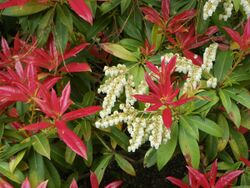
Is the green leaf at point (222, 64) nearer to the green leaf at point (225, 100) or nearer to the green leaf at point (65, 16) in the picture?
the green leaf at point (225, 100)

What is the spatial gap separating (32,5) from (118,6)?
1.17ft

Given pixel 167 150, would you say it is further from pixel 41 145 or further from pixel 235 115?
pixel 41 145

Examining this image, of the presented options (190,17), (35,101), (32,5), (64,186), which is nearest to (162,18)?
(190,17)

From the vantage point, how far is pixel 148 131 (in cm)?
136

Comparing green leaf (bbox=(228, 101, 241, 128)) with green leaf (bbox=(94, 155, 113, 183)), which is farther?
green leaf (bbox=(94, 155, 113, 183))

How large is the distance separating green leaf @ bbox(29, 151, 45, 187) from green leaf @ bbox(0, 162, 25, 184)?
37 mm

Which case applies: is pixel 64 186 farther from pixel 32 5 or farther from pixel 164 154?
pixel 32 5

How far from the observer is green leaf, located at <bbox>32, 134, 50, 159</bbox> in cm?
139

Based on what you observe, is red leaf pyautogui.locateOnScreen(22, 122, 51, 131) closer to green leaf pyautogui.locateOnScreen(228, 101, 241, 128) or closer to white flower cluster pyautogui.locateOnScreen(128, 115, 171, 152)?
white flower cluster pyautogui.locateOnScreen(128, 115, 171, 152)

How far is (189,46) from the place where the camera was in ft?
5.46

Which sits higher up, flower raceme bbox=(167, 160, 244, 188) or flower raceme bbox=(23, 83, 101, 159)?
flower raceme bbox=(23, 83, 101, 159)

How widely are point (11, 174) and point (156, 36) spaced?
26.3 inches

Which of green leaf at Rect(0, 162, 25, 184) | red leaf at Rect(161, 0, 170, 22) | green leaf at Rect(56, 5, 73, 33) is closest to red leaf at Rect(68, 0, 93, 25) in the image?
green leaf at Rect(56, 5, 73, 33)

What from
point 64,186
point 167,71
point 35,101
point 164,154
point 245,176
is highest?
point 167,71
